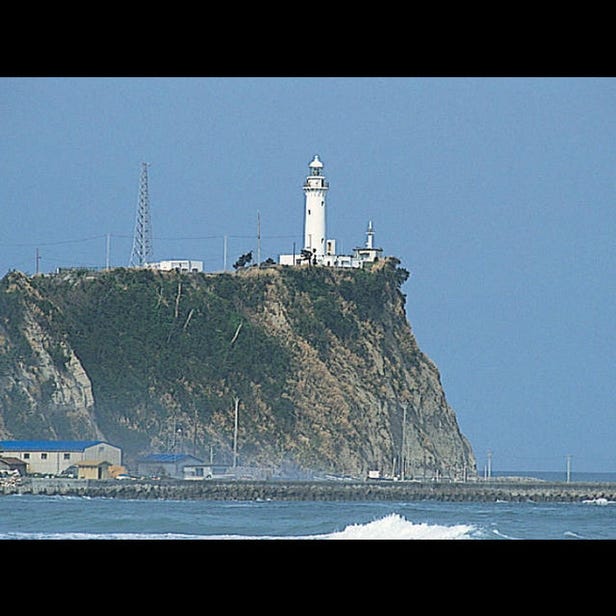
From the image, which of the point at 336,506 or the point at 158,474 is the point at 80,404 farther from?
the point at 336,506

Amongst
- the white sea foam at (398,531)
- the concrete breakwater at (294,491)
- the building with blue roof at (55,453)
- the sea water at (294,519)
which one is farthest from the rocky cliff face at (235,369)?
the white sea foam at (398,531)

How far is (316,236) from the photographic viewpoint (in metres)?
34.0

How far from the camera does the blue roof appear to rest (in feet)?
87.5

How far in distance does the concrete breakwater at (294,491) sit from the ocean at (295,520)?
514mm

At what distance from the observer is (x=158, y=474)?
90.3 ft

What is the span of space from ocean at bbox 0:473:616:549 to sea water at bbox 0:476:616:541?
0.01m

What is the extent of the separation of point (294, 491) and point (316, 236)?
9.47 m

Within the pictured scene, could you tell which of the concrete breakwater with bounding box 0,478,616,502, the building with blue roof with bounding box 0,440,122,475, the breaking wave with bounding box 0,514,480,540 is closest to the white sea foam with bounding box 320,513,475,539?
the breaking wave with bounding box 0,514,480,540

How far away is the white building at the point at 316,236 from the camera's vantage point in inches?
1318

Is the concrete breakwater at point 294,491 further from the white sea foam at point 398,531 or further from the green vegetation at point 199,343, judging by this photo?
the white sea foam at point 398,531

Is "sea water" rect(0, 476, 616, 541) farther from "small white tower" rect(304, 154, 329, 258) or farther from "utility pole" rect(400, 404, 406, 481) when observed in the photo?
"small white tower" rect(304, 154, 329, 258)

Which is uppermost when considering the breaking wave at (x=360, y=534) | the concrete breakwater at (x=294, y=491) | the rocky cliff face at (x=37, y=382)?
the rocky cliff face at (x=37, y=382)
